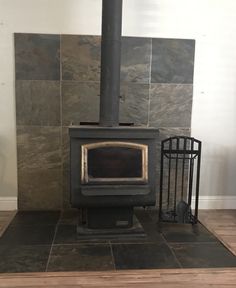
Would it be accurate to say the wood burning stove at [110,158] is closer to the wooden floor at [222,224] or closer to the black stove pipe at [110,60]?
the black stove pipe at [110,60]

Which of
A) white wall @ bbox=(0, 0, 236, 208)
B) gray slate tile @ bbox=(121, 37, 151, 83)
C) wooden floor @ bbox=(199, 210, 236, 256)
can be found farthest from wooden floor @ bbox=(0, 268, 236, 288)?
gray slate tile @ bbox=(121, 37, 151, 83)

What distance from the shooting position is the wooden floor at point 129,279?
74.1 inches

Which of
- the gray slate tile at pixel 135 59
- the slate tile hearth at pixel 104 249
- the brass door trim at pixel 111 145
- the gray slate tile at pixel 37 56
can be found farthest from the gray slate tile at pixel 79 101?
the slate tile hearth at pixel 104 249

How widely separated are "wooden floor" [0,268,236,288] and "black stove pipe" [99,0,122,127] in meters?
1.10

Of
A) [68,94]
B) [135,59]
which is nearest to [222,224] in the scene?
[135,59]

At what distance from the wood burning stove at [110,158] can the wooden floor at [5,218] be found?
0.70m

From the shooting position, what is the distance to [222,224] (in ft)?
9.55

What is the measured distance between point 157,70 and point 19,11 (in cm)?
135

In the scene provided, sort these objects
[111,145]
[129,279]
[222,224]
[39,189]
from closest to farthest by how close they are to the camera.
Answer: [129,279] < [111,145] < [222,224] < [39,189]

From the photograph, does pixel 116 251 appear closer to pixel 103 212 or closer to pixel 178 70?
pixel 103 212

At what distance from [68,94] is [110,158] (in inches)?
36.3

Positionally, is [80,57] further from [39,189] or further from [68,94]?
[39,189]

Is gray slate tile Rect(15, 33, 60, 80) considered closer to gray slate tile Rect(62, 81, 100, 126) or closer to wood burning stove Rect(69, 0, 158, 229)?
gray slate tile Rect(62, 81, 100, 126)

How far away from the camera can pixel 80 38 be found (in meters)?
3.05
